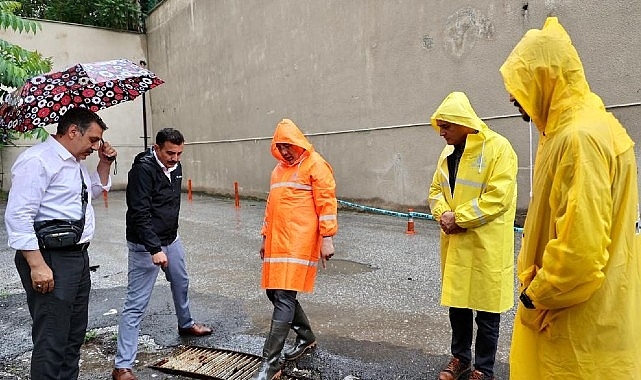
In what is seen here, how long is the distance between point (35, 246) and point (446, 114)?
2608mm

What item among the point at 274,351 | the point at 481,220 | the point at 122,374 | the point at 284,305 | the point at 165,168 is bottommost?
the point at 122,374

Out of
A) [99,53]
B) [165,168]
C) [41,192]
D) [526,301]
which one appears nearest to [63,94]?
[41,192]

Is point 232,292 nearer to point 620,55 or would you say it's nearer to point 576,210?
point 576,210

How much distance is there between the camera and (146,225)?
12.5 ft

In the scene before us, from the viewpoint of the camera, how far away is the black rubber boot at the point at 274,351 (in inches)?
142

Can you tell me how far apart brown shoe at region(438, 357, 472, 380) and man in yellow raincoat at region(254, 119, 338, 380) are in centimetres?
112

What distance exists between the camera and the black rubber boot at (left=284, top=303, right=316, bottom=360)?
407 centimetres

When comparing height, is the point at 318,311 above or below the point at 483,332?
below

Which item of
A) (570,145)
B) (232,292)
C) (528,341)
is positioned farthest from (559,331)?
(232,292)

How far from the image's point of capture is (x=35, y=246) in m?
2.79

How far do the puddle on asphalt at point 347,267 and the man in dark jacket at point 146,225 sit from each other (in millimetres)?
3068

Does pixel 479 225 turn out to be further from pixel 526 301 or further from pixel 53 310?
pixel 53 310

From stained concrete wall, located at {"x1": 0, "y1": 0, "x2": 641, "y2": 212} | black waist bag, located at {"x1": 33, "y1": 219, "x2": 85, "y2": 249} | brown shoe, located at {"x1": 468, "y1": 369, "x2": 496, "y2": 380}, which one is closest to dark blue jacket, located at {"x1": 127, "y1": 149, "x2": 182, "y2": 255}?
black waist bag, located at {"x1": 33, "y1": 219, "x2": 85, "y2": 249}

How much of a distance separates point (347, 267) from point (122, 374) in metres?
3.84
